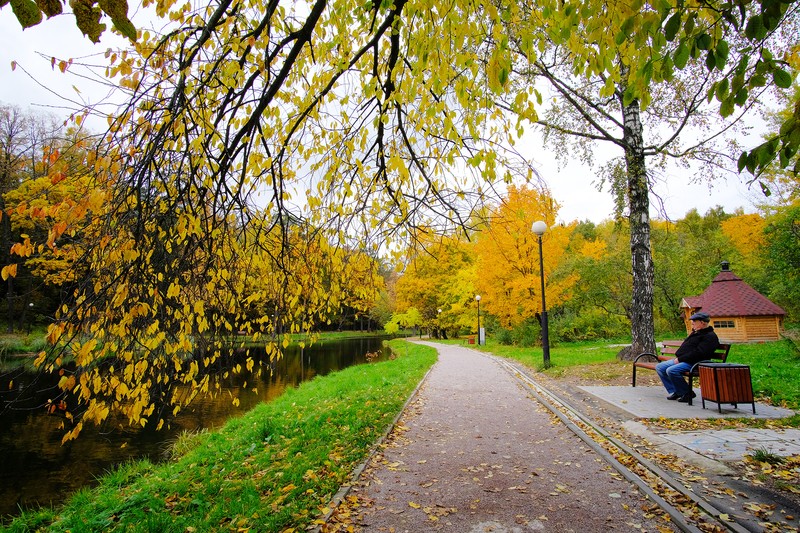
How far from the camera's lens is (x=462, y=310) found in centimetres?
3206

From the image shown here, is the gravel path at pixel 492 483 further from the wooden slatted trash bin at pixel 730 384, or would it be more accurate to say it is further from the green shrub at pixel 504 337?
the green shrub at pixel 504 337

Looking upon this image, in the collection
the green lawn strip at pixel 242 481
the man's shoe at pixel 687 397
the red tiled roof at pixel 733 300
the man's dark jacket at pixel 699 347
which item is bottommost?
the green lawn strip at pixel 242 481

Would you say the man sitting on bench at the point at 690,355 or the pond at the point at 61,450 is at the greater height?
the man sitting on bench at the point at 690,355

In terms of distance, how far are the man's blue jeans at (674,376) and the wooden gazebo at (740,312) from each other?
53.9 ft

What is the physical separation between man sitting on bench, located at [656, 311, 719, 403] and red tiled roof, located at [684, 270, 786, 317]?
54.6 feet

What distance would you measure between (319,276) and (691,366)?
20.1 ft

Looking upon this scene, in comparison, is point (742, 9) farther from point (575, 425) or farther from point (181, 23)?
point (575, 425)

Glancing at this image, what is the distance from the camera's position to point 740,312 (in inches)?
773

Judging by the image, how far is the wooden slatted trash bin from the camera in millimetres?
5938

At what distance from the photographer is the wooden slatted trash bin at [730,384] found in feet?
19.5

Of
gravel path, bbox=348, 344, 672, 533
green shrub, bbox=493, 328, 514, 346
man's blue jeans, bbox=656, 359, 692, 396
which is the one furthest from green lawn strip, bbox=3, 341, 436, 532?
green shrub, bbox=493, 328, 514, 346

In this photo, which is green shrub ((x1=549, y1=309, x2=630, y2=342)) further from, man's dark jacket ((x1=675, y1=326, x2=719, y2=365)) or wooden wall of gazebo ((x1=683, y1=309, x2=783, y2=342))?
man's dark jacket ((x1=675, y1=326, x2=719, y2=365))

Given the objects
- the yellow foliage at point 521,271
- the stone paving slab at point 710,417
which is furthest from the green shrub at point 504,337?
the stone paving slab at point 710,417

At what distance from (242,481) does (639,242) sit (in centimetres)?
1096
